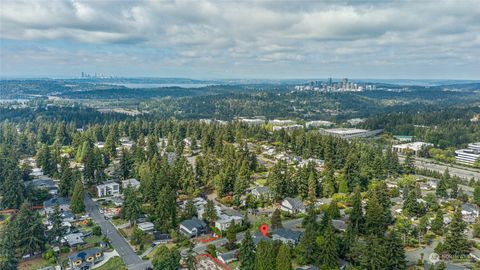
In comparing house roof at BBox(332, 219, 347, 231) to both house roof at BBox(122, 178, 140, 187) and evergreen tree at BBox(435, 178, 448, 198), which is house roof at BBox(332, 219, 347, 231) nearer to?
evergreen tree at BBox(435, 178, 448, 198)

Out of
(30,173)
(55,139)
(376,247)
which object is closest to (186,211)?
(376,247)

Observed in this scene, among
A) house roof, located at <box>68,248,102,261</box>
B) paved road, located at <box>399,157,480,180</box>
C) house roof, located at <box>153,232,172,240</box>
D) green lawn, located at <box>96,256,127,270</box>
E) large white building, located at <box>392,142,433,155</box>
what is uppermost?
house roof, located at <box>68,248,102,261</box>

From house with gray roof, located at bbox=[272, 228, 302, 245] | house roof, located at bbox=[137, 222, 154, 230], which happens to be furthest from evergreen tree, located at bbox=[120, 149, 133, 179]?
house with gray roof, located at bbox=[272, 228, 302, 245]

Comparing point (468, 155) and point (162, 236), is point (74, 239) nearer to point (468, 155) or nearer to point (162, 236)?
point (162, 236)

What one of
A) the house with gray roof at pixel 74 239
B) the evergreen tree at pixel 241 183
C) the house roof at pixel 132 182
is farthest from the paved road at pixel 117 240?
the evergreen tree at pixel 241 183

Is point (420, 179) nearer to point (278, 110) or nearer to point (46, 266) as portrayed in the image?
point (46, 266)

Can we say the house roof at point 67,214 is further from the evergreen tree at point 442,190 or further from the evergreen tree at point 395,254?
the evergreen tree at point 442,190
